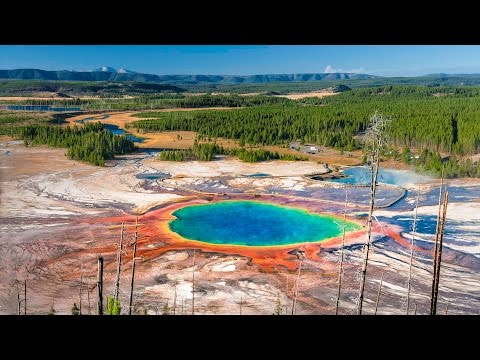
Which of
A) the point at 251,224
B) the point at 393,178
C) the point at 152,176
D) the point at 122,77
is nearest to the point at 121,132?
the point at 122,77

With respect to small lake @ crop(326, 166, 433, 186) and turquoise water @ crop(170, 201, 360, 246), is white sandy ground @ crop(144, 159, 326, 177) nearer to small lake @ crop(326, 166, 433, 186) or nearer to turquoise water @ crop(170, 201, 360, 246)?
small lake @ crop(326, 166, 433, 186)

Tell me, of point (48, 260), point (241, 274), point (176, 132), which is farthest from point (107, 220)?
point (176, 132)

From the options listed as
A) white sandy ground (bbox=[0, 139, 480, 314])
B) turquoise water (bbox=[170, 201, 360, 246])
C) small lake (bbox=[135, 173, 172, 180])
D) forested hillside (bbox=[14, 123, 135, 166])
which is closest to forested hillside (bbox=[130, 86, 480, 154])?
forested hillside (bbox=[14, 123, 135, 166])

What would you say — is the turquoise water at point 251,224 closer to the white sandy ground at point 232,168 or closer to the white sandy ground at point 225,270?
the white sandy ground at point 225,270

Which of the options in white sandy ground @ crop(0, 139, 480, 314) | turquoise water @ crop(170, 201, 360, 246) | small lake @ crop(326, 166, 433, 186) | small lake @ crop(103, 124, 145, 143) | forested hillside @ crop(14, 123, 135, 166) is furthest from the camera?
small lake @ crop(103, 124, 145, 143)

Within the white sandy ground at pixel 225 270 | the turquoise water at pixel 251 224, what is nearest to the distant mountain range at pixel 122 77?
the white sandy ground at pixel 225 270

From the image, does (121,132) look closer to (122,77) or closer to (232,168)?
(122,77)
